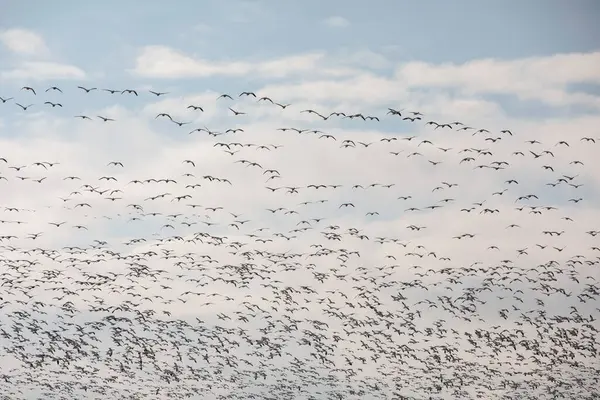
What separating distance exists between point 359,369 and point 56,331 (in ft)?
111

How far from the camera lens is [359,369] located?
349 ft

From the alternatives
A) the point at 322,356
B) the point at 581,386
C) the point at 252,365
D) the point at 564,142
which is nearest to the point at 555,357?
the point at 581,386

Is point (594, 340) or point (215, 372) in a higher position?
point (594, 340)

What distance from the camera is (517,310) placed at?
92.9 metres

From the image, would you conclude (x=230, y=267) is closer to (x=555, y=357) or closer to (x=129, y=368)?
(x=129, y=368)

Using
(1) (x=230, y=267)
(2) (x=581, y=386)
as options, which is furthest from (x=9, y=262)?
(2) (x=581, y=386)

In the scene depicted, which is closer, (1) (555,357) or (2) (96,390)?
(1) (555,357)

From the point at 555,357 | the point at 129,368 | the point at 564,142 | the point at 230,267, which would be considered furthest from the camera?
the point at 129,368

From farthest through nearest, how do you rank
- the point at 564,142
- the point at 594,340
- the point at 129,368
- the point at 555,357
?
1. the point at 129,368
2. the point at 555,357
3. the point at 594,340
4. the point at 564,142

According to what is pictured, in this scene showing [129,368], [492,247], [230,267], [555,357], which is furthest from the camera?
[129,368]

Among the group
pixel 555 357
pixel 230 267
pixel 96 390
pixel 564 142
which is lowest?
pixel 96 390

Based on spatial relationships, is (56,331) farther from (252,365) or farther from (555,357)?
(555,357)

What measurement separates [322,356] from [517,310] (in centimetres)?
1871

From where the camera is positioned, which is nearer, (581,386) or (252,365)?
(252,365)
